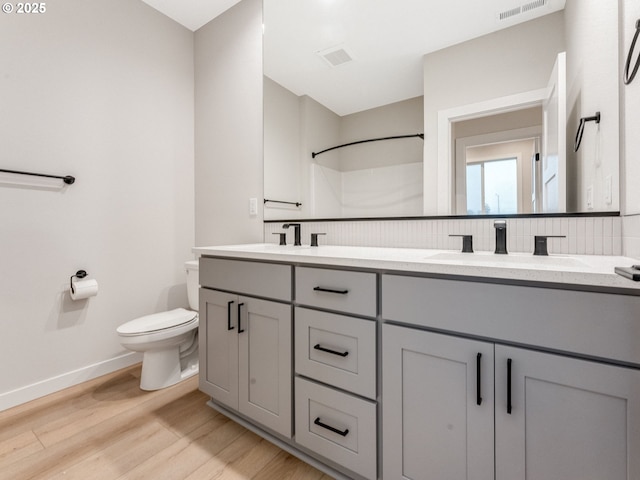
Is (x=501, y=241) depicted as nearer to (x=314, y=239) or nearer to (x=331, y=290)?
(x=331, y=290)

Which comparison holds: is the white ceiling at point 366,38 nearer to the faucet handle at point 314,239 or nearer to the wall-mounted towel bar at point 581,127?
the wall-mounted towel bar at point 581,127

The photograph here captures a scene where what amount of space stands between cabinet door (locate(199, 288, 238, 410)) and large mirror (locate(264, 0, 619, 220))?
75cm

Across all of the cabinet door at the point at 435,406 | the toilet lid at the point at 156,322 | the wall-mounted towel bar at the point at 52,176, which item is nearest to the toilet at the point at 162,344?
the toilet lid at the point at 156,322

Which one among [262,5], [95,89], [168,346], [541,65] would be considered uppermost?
[262,5]

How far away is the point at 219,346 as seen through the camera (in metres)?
1.50

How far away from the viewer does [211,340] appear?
5.08 ft

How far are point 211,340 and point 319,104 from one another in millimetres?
1472

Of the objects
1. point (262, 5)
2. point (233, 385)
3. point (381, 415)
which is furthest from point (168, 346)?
point (262, 5)

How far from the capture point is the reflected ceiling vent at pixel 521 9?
1.17m

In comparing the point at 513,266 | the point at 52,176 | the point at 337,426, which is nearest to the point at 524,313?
the point at 513,266

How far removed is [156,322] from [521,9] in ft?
7.95

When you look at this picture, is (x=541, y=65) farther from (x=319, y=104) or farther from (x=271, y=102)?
(x=271, y=102)

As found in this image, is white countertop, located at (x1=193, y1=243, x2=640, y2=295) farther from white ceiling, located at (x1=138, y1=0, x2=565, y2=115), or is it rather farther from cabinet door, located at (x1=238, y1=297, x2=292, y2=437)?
white ceiling, located at (x1=138, y1=0, x2=565, y2=115)

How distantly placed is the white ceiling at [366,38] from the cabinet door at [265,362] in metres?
1.18
